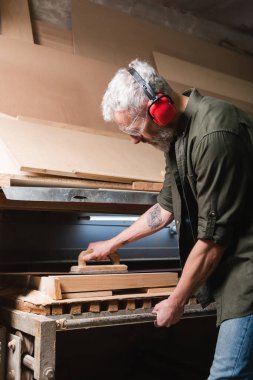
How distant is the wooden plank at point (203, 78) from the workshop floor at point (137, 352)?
5.53 ft

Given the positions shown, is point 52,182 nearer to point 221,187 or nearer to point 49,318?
point 49,318

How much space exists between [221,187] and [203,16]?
9.11 feet

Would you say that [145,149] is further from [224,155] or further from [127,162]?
[224,155]

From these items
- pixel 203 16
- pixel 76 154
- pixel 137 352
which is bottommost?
pixel 137 352

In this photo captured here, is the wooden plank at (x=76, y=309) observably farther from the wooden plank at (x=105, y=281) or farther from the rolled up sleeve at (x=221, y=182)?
the rolled up sleeve at (x=221, y=182)

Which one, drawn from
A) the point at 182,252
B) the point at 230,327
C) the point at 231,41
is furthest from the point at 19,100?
the point at 231,41

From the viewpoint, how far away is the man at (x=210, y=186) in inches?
66.0

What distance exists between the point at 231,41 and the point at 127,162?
7.38 ft

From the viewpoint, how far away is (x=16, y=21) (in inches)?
117

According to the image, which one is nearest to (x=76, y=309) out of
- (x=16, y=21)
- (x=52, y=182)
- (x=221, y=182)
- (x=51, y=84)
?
(x=52, y=182)

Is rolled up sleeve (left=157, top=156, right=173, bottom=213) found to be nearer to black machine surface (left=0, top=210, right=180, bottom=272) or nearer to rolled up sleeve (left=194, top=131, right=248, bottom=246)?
rolled up sleeve (left=194, top=131, right=248, bottom=246)

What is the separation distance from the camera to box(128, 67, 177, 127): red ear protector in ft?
5.67

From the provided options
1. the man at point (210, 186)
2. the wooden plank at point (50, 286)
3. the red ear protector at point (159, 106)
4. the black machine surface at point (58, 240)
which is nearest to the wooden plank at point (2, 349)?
the wooden plank at point (50, 286)

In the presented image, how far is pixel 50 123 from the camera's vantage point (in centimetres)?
265
